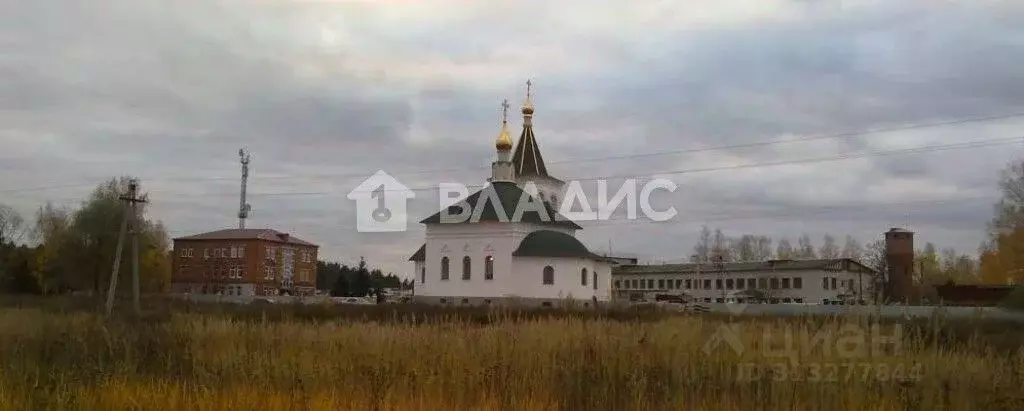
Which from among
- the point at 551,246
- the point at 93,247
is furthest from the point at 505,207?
the point at 93,247

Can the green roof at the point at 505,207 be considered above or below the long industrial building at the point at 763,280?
above

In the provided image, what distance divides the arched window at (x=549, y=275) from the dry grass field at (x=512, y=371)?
117ft

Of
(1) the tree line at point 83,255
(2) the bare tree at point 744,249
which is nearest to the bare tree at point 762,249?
(2) the bare tree at point 744,249

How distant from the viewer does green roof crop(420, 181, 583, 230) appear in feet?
168

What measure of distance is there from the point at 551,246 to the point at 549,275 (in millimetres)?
1634

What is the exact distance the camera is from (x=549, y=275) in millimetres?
48375

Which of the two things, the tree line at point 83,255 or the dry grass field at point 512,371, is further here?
the tree line at point 83,255

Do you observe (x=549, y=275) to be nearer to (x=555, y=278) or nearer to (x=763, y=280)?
(x=555, y=278)

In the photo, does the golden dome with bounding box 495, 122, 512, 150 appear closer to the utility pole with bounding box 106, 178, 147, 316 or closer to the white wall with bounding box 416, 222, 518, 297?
the white wall with bounding box 416, 222, 518, 297

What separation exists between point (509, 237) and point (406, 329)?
1431 inches

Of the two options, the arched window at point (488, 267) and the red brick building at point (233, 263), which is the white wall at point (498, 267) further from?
the red brick building at point (233, 263)

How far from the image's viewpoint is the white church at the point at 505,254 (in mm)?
48156

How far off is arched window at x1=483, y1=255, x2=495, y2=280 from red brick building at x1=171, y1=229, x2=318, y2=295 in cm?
2778

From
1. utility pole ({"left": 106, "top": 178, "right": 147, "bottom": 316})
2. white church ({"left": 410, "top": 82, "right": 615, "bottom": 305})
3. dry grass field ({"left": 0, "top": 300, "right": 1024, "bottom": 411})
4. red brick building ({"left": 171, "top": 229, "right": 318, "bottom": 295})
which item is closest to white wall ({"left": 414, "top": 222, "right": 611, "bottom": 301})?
→ white church ({"left": 410, "top": 82, "right": 615, "bottom": 305})
